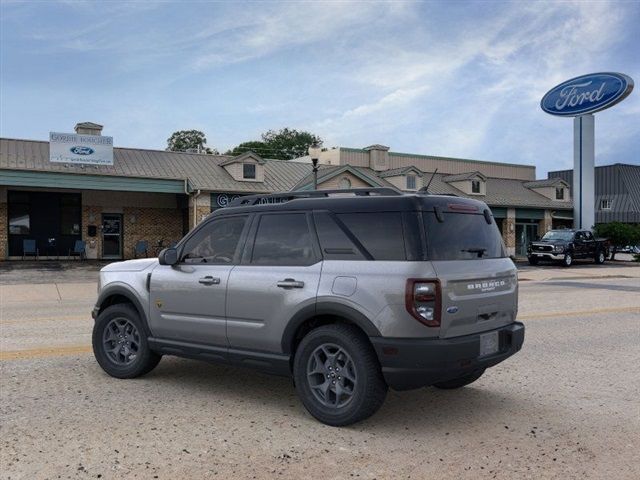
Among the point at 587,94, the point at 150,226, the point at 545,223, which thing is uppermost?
the point at 587,94

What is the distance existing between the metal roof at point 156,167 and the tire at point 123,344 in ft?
72.5

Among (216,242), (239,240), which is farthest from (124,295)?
(239,240)

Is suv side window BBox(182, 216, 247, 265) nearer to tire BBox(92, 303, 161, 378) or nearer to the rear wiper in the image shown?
tire BBox(92, 303, 161, 378)

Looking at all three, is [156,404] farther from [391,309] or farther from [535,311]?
[535,311]

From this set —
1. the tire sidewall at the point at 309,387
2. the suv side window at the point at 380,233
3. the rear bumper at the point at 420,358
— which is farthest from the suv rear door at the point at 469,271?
the tire sidewall at the point at 309,387

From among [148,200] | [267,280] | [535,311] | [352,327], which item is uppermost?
[148,200]

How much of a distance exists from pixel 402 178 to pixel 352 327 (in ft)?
109

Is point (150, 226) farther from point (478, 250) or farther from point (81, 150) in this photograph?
point (478, 250)

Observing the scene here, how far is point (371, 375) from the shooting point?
464 centimetres

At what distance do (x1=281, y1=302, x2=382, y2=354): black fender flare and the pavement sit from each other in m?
0.68

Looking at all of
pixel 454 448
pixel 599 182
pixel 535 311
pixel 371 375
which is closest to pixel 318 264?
pixel 371 375

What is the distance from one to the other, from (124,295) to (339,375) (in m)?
2.65

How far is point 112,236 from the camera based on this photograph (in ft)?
101

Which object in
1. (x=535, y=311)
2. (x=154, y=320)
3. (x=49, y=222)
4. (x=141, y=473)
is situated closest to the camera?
(x=141, y=473)
